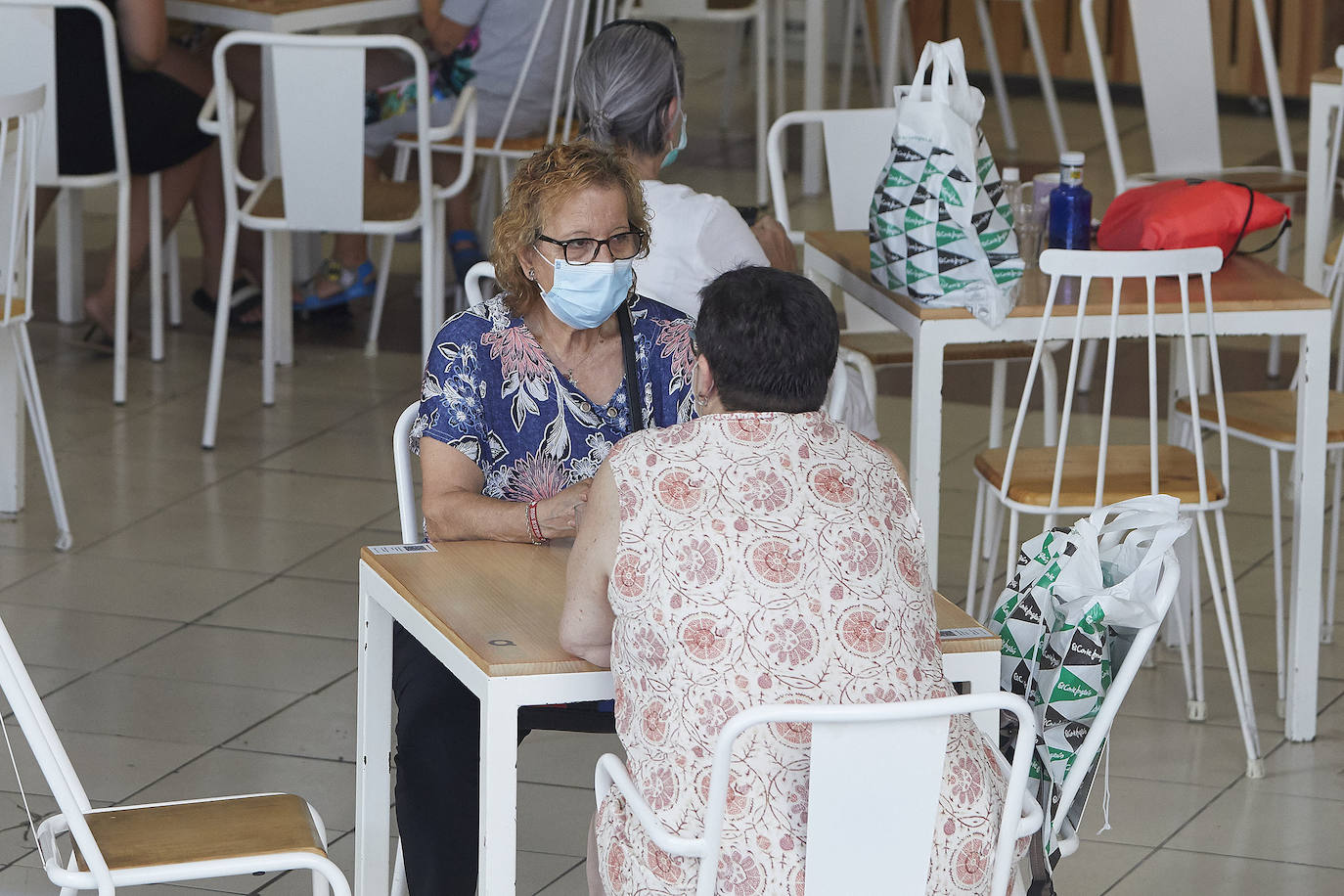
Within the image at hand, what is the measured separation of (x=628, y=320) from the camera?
8.30 ft

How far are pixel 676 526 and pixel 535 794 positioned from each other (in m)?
1.25

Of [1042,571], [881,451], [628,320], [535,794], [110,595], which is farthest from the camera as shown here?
[110,595]

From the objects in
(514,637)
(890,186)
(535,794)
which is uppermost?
(890,186)

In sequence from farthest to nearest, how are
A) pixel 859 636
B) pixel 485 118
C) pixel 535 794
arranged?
pixel 485 118 < pixel 535 794 < pixel 859 636

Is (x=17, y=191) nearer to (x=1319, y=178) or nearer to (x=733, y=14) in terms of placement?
(x=1319, y=178)

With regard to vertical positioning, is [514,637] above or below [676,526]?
below

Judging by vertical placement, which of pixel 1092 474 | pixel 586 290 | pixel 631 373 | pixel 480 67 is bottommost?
pixel 1092 474

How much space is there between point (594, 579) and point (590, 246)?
2.21 ft

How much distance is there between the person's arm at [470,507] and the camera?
7.61 feet

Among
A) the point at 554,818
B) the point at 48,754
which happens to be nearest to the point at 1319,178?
the point at 554,818

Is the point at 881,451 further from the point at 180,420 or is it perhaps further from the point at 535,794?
the point at 180,420

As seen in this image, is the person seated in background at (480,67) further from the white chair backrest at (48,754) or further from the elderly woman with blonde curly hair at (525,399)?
the white chair backrest at (48,754)

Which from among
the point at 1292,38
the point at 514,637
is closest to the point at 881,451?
the point at 514,637

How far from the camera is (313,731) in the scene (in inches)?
125
